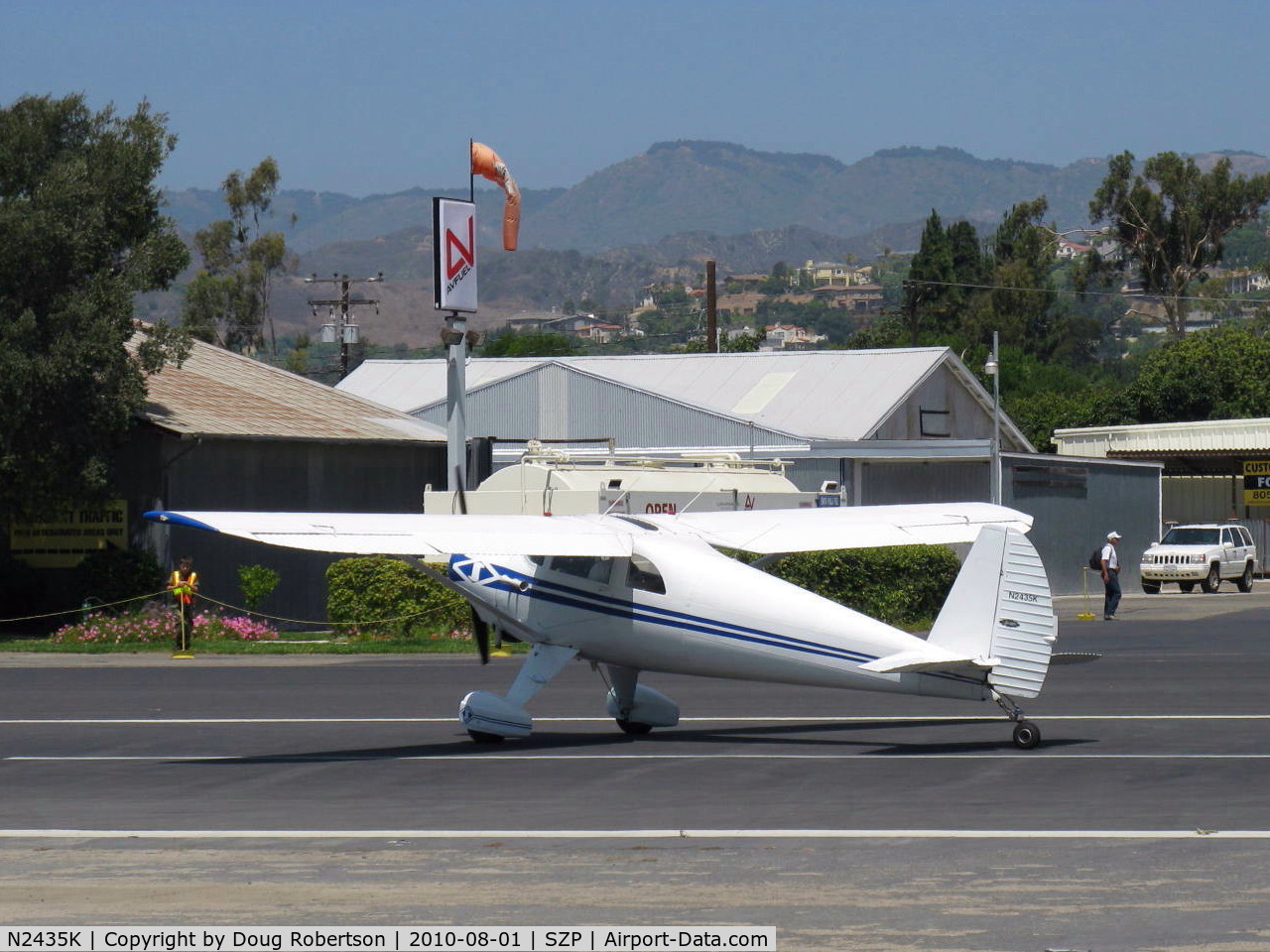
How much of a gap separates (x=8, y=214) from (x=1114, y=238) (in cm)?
7509

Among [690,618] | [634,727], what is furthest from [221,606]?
[690,618]

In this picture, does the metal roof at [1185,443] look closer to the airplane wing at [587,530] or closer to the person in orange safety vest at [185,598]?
the person in orange safety vest at [185,598]

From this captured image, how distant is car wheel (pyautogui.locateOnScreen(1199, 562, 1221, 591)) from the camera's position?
50.6m

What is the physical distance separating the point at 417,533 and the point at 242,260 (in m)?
90.5

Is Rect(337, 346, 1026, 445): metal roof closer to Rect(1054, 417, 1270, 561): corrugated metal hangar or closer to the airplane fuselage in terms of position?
Rect(1054, 417, 1270, 561): corrugated metal hangar

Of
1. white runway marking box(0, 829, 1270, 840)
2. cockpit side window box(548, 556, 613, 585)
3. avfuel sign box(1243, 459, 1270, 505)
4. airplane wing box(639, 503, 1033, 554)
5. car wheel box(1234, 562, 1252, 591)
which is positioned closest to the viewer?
white runway marking box(0, 829, 1270, 840)

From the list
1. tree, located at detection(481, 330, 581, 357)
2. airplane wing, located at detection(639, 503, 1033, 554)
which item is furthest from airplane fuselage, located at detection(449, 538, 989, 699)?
tree, located at detection(481, 330, 581, 357)

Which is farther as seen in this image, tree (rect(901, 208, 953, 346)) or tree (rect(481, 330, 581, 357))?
tree (rect(901, 208, 953, 346))

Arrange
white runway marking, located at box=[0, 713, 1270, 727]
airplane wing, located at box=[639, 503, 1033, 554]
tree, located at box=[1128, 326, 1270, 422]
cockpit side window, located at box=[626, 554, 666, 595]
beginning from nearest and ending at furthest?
1. cockpit side window, located at box=[626, 554, 666, 595]
2. airplane wing, located at box=[639, 503, 1033, 554]
3. white runway marking, located at box=[0, 713, 1270, 727]
4. tree, located at box=[1128, 326, 1270, 422]

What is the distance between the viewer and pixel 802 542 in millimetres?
16828

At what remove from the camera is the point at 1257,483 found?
59.2 m

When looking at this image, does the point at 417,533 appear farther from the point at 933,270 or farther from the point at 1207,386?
the point at 933,270

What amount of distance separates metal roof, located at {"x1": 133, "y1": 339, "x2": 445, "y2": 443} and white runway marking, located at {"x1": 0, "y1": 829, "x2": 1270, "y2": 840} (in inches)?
891

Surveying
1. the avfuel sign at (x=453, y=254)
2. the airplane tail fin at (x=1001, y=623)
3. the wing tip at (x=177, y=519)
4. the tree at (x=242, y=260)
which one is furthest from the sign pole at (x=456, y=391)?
the tree at (x=242, y=260)
